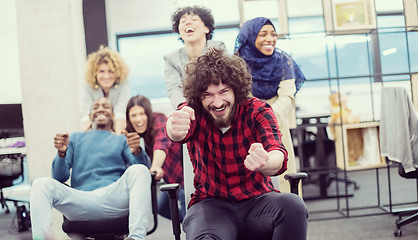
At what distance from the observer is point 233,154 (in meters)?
1.43

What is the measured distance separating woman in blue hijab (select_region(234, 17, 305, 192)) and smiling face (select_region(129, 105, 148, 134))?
0.78 m

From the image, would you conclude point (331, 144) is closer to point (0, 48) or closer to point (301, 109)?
point (301, 109)

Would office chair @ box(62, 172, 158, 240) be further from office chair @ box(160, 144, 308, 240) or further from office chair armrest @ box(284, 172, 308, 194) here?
office chair armrest @ box(284, 172, 308, 194)

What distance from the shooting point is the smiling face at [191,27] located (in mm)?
2271

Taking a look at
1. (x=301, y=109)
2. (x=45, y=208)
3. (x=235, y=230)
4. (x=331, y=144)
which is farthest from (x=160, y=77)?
(x=235, y=230)

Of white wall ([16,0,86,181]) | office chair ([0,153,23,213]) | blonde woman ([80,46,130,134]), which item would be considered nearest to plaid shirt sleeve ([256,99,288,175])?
blonde woman ([80,46,130,134])

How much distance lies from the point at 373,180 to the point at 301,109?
1371 millimetres

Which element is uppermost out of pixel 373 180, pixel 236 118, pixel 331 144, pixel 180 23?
pixel 180 23

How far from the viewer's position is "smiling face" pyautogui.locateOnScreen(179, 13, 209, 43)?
2.27 meters

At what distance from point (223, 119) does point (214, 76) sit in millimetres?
162

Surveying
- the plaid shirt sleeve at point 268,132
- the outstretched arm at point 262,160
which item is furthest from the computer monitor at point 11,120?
the outstretched arm at point 262,160

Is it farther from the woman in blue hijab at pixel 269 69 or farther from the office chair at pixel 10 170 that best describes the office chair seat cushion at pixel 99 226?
the office chair at pixel 10 170

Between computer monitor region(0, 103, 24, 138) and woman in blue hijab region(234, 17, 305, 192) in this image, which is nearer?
woman in blue hijab region(234, 17, 305, 192)

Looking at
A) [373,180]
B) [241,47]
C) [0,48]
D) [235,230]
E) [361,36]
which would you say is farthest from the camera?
[373,180]
